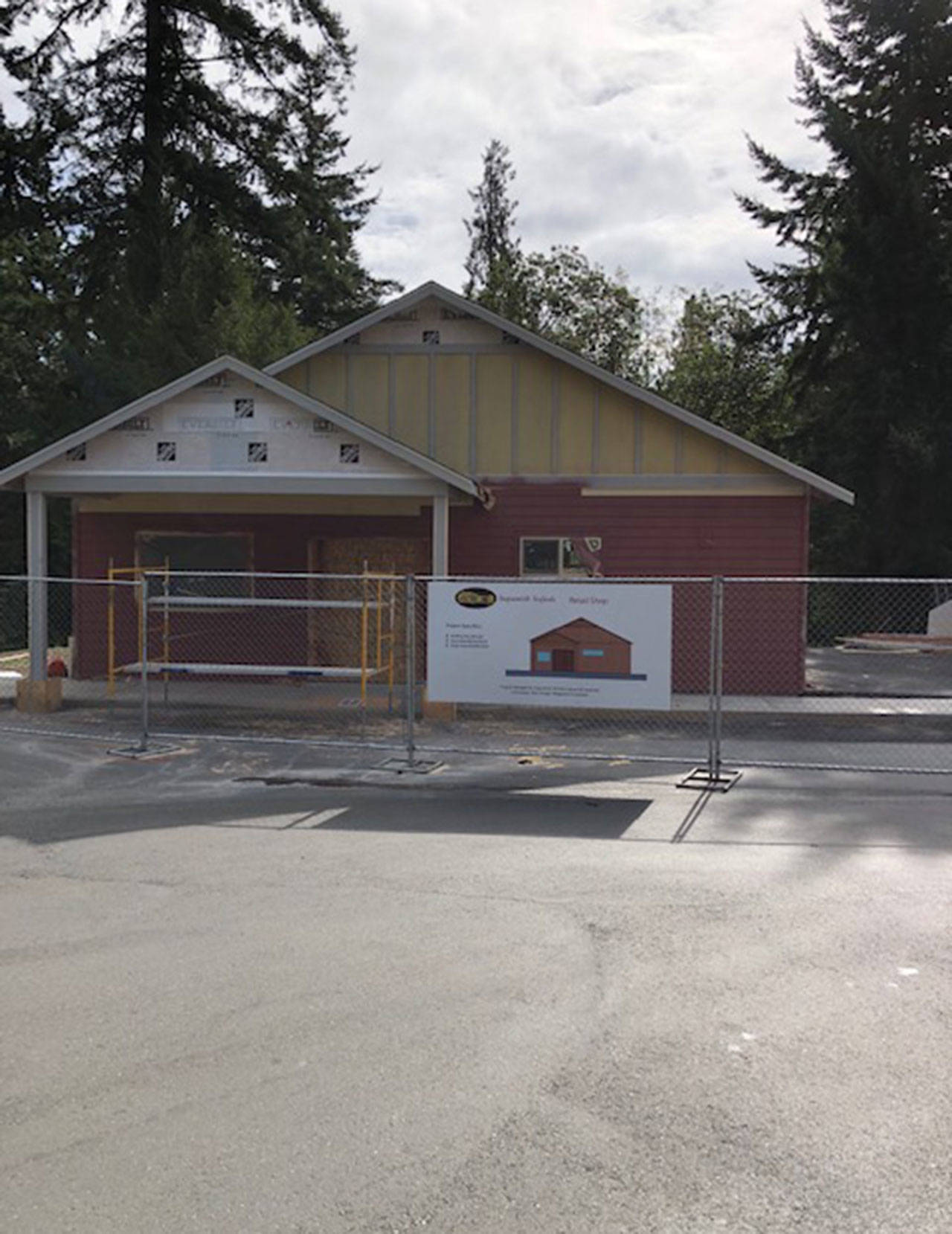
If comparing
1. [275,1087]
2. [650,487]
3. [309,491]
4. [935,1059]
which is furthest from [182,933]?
[650,487]

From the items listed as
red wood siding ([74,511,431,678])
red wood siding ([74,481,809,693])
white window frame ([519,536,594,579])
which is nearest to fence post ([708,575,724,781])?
red wood siding ([74,481,809,693])

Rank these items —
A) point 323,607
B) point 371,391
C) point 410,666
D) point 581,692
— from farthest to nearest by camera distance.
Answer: point 371,391, point 323,607, point 410,666, point 581,692

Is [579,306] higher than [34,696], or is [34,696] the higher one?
[579,306]

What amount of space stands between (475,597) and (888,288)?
22.8m

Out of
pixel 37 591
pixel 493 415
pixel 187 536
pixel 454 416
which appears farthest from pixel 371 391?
pixel 37 591

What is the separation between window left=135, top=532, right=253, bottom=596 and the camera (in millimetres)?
17578

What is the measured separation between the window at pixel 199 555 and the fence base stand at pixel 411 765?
7.55 m

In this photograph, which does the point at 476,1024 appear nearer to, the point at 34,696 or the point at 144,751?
the point at 144,751

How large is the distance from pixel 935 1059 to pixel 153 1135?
9.53ft

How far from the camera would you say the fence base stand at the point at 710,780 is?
31.4 feet

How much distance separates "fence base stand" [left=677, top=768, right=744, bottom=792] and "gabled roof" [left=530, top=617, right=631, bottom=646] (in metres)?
1.34

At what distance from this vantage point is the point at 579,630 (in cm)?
1012

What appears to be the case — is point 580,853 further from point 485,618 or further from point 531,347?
point 531,347

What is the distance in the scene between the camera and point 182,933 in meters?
5.70
